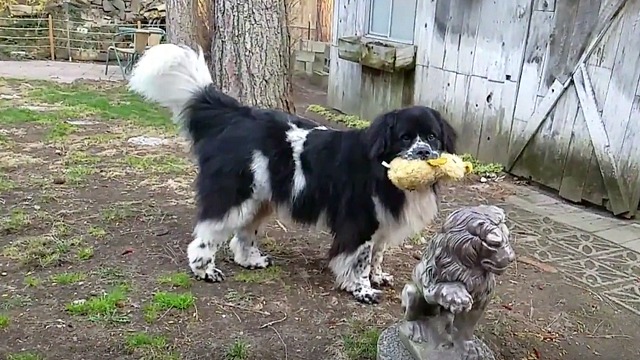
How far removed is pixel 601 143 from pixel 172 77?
11.6 feet

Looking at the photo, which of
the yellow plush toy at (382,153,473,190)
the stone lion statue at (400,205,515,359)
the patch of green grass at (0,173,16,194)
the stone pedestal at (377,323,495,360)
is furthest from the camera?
the patch of green grass at (0,173,16,194)

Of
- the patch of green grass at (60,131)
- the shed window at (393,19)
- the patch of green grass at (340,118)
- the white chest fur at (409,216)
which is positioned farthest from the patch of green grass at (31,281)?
the shed window at (393,19)

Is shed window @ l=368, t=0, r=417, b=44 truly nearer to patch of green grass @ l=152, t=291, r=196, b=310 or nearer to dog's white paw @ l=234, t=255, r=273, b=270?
dog's white paw @ l=234, t=255, r=273, b=270

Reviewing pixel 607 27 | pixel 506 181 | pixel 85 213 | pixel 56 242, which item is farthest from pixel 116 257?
pixel 607 27

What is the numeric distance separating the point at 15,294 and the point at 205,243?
39.2 inches

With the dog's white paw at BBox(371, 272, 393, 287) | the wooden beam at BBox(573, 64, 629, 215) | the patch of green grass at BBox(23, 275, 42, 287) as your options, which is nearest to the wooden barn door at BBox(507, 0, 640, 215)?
the wooden beam at BBox(573, 64, 629, 215)

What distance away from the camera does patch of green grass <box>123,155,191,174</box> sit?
5344mm

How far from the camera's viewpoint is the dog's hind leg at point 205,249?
327cm

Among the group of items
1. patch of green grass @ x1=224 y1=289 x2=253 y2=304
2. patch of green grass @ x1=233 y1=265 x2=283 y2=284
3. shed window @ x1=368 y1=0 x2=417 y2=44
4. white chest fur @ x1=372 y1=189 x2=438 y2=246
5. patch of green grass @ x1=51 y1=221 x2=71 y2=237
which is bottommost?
patch of green grass @ x1=233 y1=265 x2=283 y2=284

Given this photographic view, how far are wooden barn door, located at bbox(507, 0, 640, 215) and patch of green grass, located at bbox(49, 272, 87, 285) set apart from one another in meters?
4.03

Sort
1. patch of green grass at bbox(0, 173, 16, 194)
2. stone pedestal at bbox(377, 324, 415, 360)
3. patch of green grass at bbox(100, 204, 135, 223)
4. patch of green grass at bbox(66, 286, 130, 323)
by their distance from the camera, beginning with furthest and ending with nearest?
patch of green grass at bbox(0, 173, 16, 194) → patch of green grass at bbox(100, 204, 135, 223) → patch of green grass at bbox(66, 286, 130, 323) → stone pedestal at bbox(377, 324, 415, 360)

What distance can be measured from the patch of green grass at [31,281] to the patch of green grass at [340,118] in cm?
474

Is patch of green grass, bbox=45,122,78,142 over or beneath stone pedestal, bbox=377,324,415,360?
beneath

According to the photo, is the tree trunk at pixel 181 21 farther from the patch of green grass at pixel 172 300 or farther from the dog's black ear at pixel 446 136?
the dog's black ear at pixel 446 136
